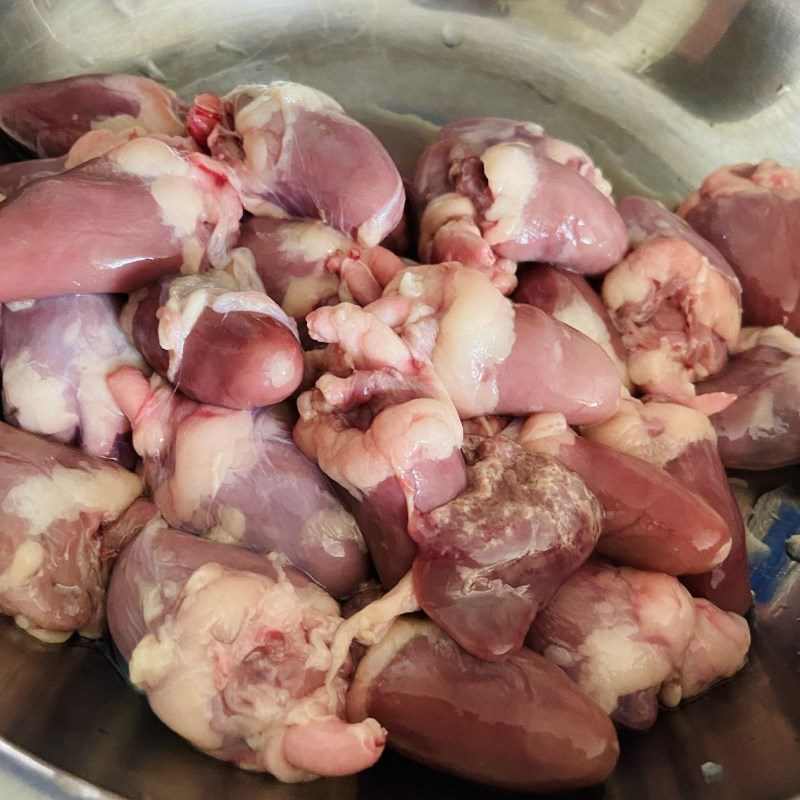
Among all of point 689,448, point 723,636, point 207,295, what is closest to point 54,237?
point 207,295

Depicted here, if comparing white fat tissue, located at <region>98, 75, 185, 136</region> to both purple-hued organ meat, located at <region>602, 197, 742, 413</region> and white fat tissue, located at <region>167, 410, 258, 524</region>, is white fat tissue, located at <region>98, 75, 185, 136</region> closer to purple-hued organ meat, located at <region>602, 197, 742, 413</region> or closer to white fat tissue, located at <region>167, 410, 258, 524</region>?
white fat tissue, located at <region>167, 410, 258, 524</region>

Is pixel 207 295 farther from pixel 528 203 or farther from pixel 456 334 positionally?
pixel 528 203

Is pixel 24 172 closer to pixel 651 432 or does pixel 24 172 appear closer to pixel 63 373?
pixel 63 373

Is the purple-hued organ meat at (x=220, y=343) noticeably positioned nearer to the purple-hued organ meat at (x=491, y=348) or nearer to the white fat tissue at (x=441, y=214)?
the purple-hued organ meat at (x=491, y=348)

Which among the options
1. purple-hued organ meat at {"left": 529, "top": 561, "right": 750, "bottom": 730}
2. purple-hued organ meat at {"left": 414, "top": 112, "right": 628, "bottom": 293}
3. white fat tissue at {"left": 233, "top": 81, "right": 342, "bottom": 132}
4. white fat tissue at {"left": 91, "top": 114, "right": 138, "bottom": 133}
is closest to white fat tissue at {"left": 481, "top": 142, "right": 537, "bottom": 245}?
purple-hued organ meat at {"left": 414, "top": 112, "right": 628, "bottom": 293}

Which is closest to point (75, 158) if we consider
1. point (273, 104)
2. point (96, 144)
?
point (96, 144)
